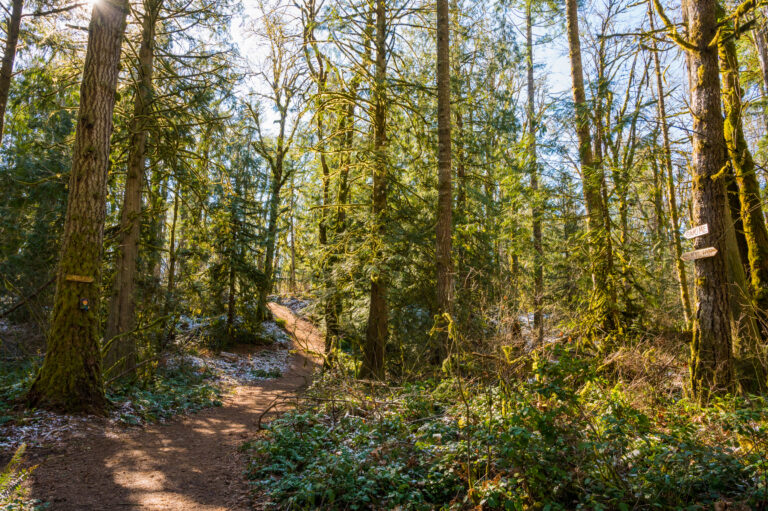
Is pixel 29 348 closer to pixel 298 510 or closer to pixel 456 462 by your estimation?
pixel 298 510

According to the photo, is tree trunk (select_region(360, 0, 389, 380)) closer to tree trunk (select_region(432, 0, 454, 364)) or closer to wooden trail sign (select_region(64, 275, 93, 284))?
tree trunk (select_region(432, 0, 454, 364))

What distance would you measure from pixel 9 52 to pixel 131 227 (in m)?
4.55

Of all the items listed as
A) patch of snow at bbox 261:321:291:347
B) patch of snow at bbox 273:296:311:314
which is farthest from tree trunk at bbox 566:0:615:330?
patch of snow at bbox 273:296:311:314

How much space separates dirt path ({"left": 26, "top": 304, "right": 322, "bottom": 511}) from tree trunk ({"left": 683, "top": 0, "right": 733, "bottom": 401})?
595 cm

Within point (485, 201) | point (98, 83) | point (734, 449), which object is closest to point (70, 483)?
point (98, 83)

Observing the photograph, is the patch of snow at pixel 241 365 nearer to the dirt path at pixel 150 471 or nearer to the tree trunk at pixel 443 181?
the dirt path at pixel 150 471

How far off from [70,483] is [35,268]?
9.43 meters

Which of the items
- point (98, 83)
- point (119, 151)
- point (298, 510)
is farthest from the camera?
point (119, 151)

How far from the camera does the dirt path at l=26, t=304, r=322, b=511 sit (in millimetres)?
4215

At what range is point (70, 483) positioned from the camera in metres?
4.50

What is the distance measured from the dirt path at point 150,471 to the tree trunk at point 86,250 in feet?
3.40

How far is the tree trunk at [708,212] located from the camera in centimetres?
546

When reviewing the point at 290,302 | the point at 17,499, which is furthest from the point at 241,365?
the point at 290,302

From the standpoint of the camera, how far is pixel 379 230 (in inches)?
370
